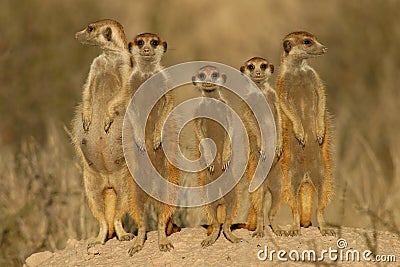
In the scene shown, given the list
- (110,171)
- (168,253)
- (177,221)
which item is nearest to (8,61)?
(177,221)

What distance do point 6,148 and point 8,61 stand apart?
1.37 metres

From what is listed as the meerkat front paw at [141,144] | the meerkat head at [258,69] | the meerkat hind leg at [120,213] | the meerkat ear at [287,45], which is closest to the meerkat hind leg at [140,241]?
the meerkat hind leg at [120,213]

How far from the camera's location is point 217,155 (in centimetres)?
562

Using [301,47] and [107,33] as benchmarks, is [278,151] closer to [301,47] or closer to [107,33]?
[301,47]

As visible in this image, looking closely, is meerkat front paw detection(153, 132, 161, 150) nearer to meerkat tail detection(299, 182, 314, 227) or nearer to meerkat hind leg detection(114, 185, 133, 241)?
meerkat hind leg detection(114, 185, 133, 241)

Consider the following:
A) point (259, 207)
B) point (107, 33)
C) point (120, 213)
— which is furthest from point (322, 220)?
point (107, 33)

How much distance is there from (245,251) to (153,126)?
110 cm

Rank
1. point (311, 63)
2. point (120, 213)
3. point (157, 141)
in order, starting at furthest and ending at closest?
point (311, 63) → point (120, 213) → point (157, 141)

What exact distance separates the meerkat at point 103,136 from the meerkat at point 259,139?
0.91 meters

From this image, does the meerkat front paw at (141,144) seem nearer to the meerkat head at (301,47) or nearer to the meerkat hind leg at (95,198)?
the meerkat hind leg at (95,198)

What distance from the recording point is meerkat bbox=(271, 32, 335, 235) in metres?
5.72

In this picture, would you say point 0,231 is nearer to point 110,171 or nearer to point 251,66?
point 110,171
